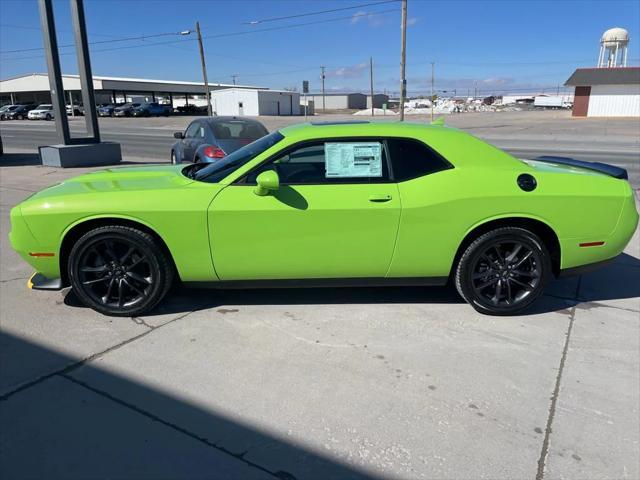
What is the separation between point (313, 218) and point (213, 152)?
19.4ft

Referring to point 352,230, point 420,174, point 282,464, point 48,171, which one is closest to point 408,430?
point 282,464

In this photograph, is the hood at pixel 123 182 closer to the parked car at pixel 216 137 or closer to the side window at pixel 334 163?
the side window at pixel 334 163

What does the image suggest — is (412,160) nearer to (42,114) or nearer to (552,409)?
(552,409)

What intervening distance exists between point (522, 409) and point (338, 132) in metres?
2.34

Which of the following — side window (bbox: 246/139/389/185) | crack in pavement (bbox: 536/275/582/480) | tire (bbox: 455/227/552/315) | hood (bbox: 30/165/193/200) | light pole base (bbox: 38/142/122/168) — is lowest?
crack in pavement (bbox: 536/275/582/480)

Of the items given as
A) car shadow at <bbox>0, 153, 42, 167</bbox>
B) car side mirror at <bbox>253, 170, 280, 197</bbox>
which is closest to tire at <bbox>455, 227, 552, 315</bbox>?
car side mirror at <bbox>253, 170, 280, 197</bbox>

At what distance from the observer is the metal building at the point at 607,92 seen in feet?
149

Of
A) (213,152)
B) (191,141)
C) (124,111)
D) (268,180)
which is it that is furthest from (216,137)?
(124,111)

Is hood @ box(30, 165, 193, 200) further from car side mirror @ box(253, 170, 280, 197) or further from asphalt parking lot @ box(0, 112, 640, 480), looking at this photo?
asphalt parking lot @ box(0, 112, 640, 480)

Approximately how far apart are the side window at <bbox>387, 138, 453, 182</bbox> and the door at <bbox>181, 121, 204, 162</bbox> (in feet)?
22.1

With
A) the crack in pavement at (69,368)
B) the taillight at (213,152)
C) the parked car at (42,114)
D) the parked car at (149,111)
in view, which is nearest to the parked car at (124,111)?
the parked car at (149,111)

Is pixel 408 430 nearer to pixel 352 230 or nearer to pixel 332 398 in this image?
pixel 332 398

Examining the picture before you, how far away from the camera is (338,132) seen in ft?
12.8

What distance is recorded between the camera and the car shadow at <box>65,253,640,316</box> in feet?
13.7
